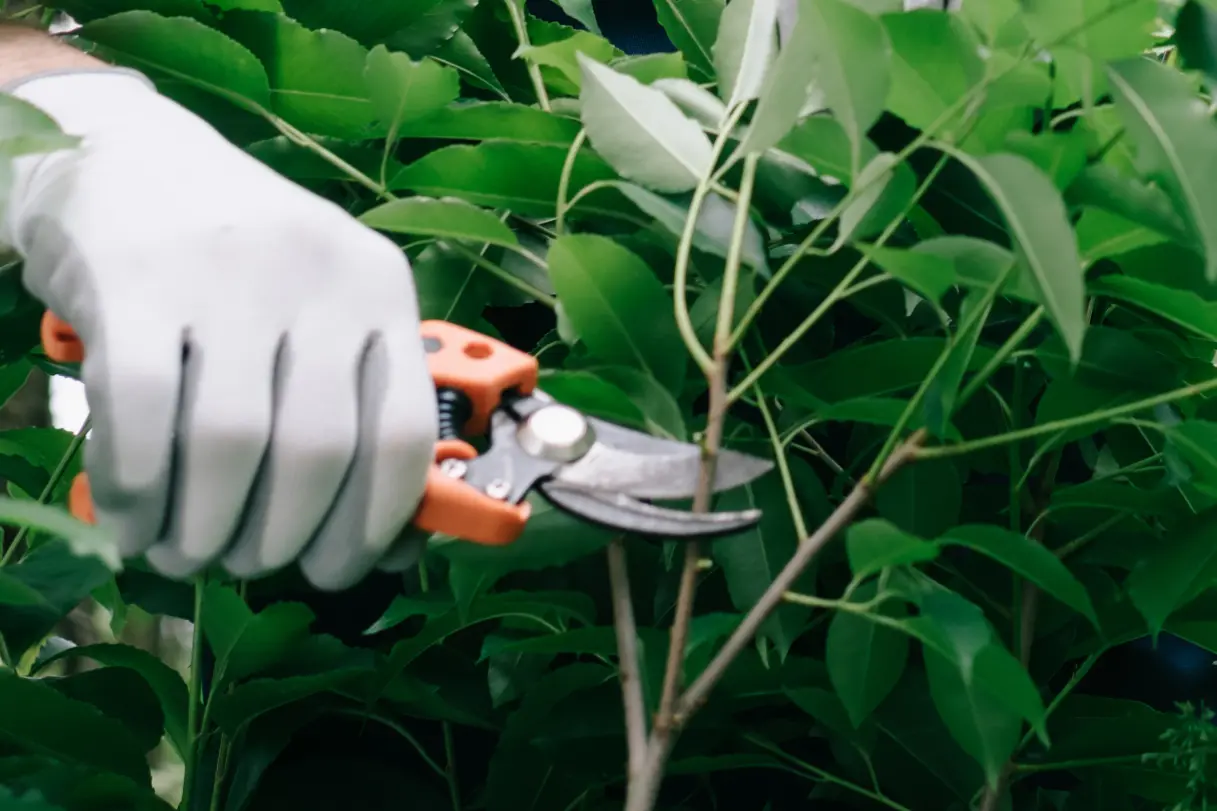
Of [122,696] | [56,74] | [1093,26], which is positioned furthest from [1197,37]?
[122,696]

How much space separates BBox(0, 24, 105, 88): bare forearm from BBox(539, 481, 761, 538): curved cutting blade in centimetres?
30

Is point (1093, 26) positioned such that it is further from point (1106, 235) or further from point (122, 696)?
point (122, 696)

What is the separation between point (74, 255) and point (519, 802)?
1.16 ft

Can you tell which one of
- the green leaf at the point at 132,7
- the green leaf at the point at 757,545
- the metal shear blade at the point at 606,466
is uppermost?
the green leaf at the point at 132,7

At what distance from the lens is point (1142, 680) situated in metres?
0.70

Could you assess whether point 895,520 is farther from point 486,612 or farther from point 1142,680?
point 1142,680

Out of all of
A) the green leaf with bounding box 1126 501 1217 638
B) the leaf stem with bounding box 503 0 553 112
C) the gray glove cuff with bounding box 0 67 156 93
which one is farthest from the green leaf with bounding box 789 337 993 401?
the gray glove cuff with bounding box 0 67 156 93

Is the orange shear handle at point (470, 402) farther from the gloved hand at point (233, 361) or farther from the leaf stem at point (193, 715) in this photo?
the leaf stem at point (193, 715)

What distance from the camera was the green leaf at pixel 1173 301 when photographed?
15.8 inches

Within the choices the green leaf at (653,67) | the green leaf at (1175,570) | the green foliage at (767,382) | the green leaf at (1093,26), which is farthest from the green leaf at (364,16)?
the green leaf at (1175,570)

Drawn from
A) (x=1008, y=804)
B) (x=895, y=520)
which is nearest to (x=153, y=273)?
(x=895, y=520)

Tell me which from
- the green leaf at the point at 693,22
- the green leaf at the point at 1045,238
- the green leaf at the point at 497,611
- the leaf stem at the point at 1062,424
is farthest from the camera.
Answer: the green leaf at the point at 693,22

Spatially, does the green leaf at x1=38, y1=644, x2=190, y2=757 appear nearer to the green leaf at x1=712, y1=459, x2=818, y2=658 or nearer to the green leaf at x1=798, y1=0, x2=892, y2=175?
the green leaf at x1=712, y1=459, x2=818, y2=658

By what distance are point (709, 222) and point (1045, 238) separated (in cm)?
18
